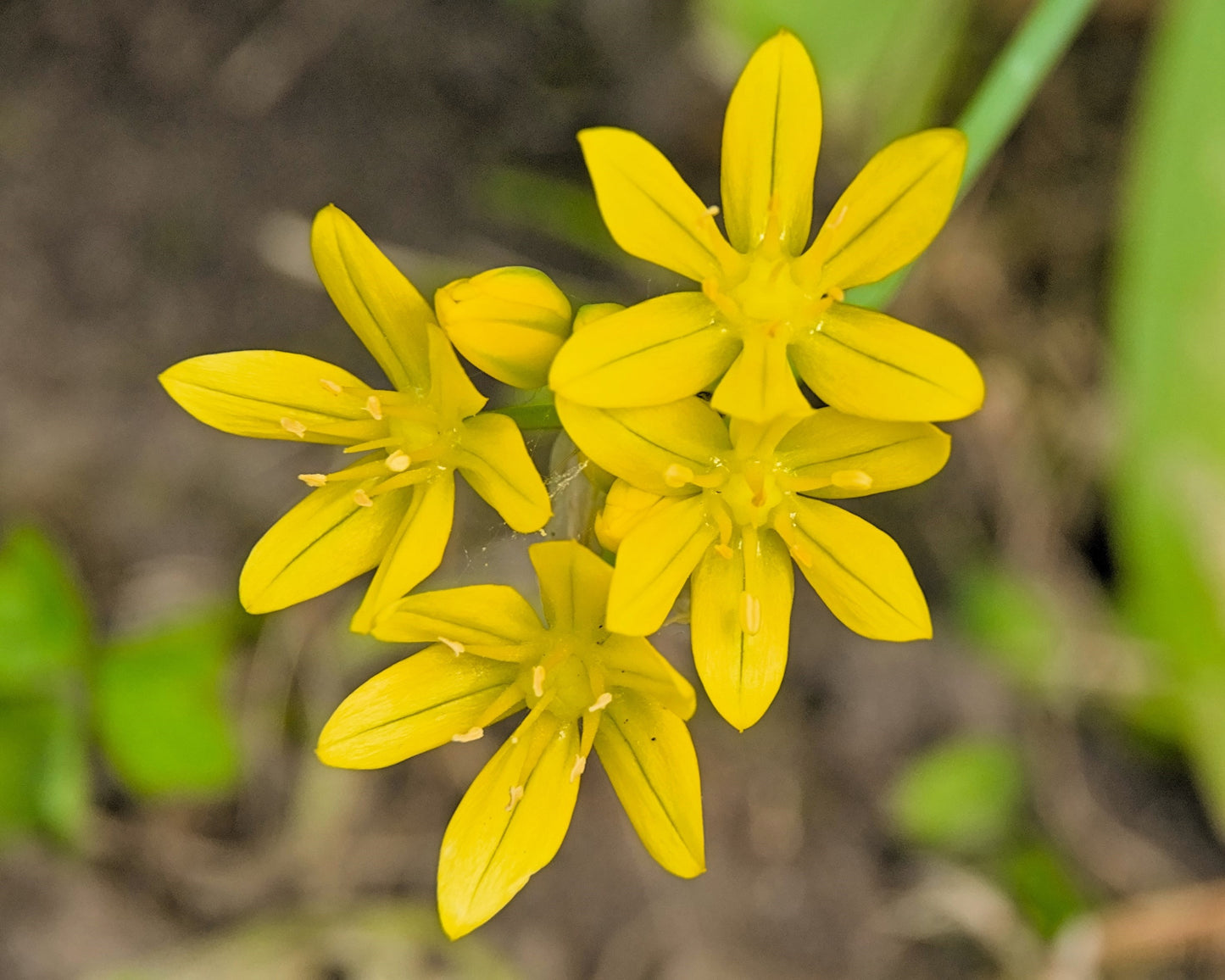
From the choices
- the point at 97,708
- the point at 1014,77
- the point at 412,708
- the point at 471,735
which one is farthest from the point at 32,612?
the point at 1014,77

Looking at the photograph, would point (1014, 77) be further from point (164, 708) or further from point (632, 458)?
point (164, 708)

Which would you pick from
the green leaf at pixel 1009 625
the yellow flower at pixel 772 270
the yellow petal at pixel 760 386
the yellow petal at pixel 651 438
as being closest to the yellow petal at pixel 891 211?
the yellow flower at pixel 772 270

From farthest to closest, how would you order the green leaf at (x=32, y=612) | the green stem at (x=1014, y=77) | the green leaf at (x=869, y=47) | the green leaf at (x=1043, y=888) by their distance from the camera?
the green leaf at (x=1043, y=888), the green leaf at (x=869, y=47), the green leaf at (x=32, y=612), the green stem at (x=1014, y=77)

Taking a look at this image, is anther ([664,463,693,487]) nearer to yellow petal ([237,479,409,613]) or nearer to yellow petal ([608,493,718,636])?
yellow petal ([608,493,718,636])

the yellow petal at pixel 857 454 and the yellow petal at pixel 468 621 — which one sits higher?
the yellow petal at pixel 857 454

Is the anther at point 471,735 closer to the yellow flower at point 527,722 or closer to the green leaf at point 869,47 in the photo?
the yellow flower at point 527,722

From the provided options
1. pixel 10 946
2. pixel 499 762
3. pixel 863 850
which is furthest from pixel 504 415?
pixel 10 946
